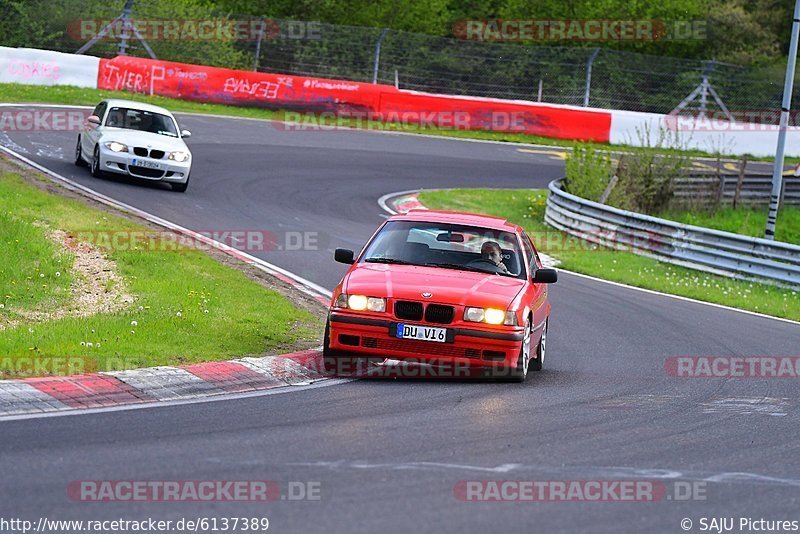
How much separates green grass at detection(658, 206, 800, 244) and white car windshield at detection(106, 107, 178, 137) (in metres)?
11.5

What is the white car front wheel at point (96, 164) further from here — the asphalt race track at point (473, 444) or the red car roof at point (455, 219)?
the red car roof at point (455, 219)

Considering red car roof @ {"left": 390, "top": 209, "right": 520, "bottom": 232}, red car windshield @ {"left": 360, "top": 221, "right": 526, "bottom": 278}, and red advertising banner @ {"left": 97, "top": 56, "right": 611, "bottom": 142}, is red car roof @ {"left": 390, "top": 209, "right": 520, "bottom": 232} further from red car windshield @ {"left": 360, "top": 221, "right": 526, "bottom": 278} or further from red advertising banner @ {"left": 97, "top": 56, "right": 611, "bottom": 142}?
red advertising banner @ {"left": 97, "top": 56, "right": 611, "bottom": 142}

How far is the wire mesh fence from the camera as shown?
128 feet

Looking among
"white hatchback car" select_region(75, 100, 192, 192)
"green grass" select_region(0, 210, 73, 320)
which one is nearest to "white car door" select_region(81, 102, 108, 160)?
"white hatchback car" select_region(75, 100, 192, 192)

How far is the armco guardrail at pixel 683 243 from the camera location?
853 inches

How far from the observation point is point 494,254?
12016 mm

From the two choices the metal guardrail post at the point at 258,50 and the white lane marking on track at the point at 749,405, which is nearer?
the white lane marking on track at the point at 749,405

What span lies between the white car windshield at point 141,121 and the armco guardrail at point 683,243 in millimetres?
7930

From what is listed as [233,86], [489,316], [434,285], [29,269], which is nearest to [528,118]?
[233,86]

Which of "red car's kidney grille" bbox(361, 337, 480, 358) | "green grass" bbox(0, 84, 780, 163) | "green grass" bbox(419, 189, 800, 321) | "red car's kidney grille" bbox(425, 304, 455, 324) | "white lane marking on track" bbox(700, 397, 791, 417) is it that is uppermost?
"green grass" bbox(0, 84, 780, 163)

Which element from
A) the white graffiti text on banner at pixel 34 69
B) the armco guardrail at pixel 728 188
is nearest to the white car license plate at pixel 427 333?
the armco guardrail at pixel 728 188

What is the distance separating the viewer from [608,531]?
6.40 m

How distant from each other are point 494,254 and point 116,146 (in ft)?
39.2

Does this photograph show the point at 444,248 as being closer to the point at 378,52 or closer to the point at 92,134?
the point at 92,134
